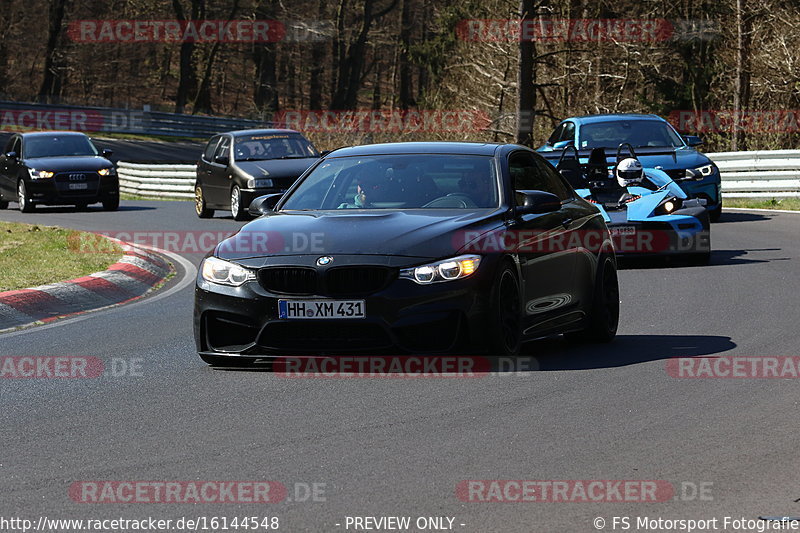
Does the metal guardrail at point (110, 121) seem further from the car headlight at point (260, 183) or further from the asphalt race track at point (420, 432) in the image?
the asphalt race track at point (420, 432)

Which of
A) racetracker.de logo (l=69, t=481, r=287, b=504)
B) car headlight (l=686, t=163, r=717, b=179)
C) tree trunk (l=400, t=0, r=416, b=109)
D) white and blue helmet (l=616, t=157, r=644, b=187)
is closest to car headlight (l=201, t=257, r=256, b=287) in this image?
racetracker.de logo (l=69, t=481, r=287, b=504)

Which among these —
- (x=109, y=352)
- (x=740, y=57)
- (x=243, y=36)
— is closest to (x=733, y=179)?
(x=740, y=57)

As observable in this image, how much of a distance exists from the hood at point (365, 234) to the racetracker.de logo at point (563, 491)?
283 centimetres

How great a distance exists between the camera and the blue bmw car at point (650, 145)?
21.9 meters

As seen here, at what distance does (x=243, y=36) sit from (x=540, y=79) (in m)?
36.9

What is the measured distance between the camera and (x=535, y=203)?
362 inches

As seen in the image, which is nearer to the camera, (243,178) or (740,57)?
(243,178)

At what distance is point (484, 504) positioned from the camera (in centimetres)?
543

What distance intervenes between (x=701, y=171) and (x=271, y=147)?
8.01 meters

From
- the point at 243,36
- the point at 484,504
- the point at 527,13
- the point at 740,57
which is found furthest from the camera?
the point at 243,36

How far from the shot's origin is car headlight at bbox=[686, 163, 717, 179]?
71.1ft

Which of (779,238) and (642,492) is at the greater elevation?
(642,492)

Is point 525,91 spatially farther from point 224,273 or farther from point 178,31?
point 178,31

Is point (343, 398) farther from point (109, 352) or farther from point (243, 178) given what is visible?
point (243, 178)
